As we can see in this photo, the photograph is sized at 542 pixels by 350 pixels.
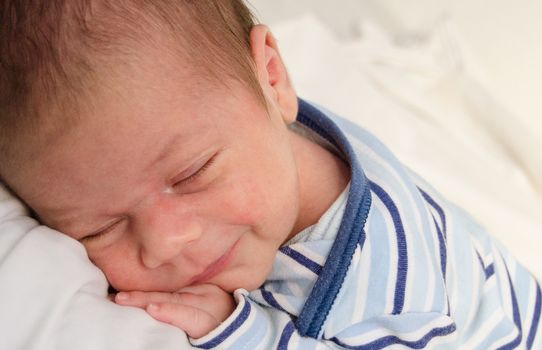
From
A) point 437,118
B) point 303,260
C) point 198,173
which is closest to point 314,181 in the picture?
point 303,260

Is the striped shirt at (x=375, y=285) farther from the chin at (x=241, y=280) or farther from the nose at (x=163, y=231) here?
the nose at (x=163, y=231)

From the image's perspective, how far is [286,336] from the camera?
2.93ft

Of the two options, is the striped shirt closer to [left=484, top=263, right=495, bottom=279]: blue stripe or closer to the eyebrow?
[left=484, top=263, right=495, bottom=279]: blue stripe

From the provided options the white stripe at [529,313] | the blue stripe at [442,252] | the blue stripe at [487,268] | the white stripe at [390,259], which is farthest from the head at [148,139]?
the white stripe at [529,313]

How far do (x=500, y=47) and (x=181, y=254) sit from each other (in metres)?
1.46

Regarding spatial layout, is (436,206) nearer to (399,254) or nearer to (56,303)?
(399,254)

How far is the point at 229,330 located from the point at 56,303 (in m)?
0.22

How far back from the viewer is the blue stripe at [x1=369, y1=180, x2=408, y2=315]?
0.93m

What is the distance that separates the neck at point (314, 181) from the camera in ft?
3.34

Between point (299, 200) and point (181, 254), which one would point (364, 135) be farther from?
point (181, 254)

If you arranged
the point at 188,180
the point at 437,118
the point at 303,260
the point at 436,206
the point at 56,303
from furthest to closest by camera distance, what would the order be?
the point at 437,118 < the point at 436,206 < the point at 303,260 < the point at 188,180 < the point at 56,303

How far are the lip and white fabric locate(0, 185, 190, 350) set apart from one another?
9 centimetres

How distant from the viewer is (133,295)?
86 cm

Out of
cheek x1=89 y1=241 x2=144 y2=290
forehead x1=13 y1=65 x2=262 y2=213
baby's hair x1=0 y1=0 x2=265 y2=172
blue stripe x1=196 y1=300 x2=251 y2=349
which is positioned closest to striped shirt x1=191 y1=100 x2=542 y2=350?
blue stripe x1=196 y1=300 x2=251 y2=349
